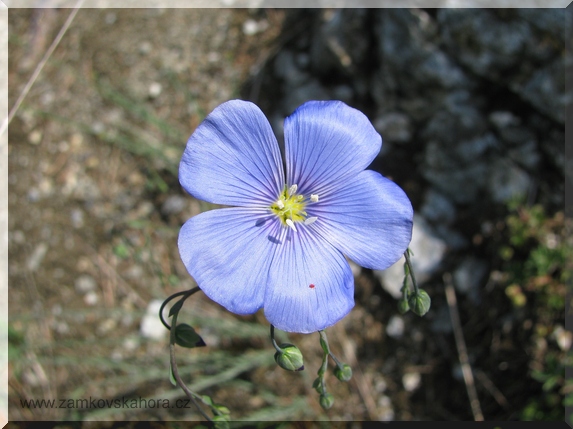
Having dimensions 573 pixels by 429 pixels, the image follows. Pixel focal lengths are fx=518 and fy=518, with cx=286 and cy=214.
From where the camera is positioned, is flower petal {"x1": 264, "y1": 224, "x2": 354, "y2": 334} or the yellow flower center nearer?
flower petal {"x1": 264, "y1": 224, "x2": 354, "y2": 334}

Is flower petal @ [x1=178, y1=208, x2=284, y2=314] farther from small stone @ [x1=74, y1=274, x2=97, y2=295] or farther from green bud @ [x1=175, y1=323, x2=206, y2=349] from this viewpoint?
small stone @ [x1=74, y1=274, x2=97, y2=295]

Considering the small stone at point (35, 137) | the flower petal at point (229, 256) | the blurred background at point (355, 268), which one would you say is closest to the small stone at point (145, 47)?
the blurred background at point (355, 268)

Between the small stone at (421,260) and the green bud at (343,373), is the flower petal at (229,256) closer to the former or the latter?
the green bud at (343,373)

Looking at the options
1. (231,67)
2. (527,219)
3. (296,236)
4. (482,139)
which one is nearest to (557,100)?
(482,139)

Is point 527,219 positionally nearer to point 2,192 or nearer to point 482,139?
point 482,139

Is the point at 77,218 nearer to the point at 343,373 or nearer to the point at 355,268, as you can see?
the point at 355,268

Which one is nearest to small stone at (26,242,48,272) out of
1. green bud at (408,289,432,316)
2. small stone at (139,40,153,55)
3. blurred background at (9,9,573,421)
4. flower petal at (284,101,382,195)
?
blurred background at (9,9,573,421)

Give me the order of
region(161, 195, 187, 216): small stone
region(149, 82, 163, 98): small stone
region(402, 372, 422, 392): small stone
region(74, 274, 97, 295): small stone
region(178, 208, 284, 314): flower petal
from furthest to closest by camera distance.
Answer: region(149, 82, 163, 98): small stone
region(161, 195, 187, 216): small stone
region(74, 274, 97, 295): small stone
region(402, 372, 422, 392): small stone
region(178, 208, 284, 314): flower petal
